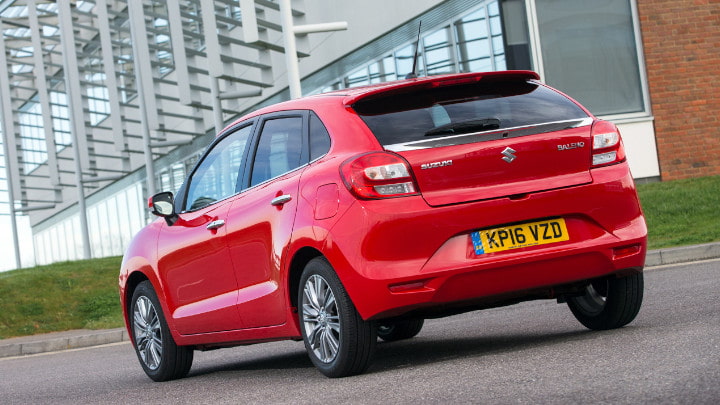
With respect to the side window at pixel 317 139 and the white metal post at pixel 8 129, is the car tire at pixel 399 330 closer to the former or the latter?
the side window at pixel 317 139

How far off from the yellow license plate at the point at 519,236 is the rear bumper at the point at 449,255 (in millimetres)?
33

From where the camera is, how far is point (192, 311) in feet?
25.0

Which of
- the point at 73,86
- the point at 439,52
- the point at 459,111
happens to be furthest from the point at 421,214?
the point at 73,86

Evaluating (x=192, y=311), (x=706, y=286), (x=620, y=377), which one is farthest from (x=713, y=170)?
(x=620, y=377)

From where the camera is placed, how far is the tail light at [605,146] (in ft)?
20.8

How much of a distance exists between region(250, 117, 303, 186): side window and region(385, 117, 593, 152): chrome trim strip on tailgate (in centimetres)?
85

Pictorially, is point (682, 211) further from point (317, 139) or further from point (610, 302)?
point (317, 139)

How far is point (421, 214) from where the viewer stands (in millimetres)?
5883

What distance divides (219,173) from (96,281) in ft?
37.3

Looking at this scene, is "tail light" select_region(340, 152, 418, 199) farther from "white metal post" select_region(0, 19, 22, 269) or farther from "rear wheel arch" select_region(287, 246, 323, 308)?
"white metal post" select_region(0, 19, 22, 269)

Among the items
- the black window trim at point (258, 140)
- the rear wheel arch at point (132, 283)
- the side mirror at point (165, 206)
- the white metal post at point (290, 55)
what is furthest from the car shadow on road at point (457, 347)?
the white metal post at point (290, 55)

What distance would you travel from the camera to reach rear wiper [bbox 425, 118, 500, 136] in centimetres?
616

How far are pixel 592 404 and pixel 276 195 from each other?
2.73 m

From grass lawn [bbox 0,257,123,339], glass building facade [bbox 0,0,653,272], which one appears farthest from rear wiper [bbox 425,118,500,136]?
glass building facade [bbox 0,0,653,272]
